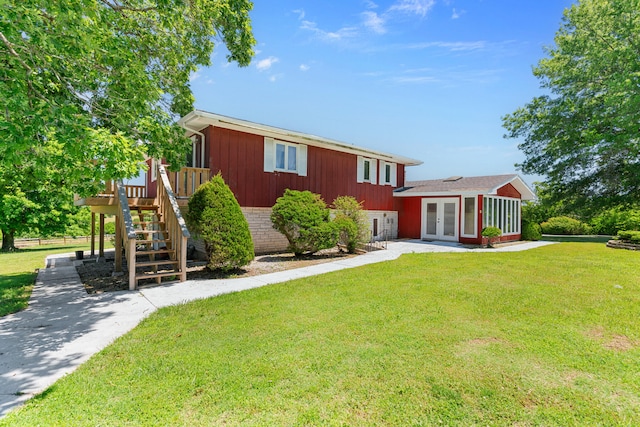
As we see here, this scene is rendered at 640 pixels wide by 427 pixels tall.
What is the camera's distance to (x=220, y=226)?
7.85 metres

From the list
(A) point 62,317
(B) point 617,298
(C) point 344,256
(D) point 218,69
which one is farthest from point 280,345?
(D) point 218,69

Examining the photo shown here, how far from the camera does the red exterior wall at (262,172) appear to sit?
10.8 m

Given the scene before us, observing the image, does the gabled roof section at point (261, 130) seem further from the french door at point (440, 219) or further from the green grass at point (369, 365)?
the green grass at point (369, 365)

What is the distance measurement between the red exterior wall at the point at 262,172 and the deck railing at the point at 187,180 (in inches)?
22.3

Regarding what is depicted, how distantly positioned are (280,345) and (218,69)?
28.8 ft

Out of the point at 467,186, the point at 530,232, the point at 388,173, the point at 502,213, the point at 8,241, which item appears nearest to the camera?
the point at 467,186

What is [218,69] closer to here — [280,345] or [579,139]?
[280,345]

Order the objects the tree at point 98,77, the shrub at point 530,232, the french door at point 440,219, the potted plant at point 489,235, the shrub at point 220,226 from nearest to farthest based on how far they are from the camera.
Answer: the tree at point 98,77, the shrub at point 220,226, the potted plant at point 489,235, the french door at point 440,219, the shrub at point 530,232

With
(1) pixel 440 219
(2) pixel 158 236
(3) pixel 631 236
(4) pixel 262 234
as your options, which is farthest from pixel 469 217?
(2) pixel 158 236

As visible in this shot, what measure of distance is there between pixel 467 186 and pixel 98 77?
50.6ft

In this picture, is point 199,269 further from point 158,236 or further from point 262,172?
point 262,172

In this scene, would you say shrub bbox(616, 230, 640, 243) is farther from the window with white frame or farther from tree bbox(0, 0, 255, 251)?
tree bbox(0, 0, 255, 251)

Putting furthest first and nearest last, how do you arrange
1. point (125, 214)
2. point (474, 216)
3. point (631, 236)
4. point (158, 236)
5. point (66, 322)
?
point (474, 216), point (631, 236), point (158, 236), point (125, 214), point (66, 322)

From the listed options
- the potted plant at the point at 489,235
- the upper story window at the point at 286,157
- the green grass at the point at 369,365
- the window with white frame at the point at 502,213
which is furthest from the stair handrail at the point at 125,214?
the window with white frame at the point at 502,213
